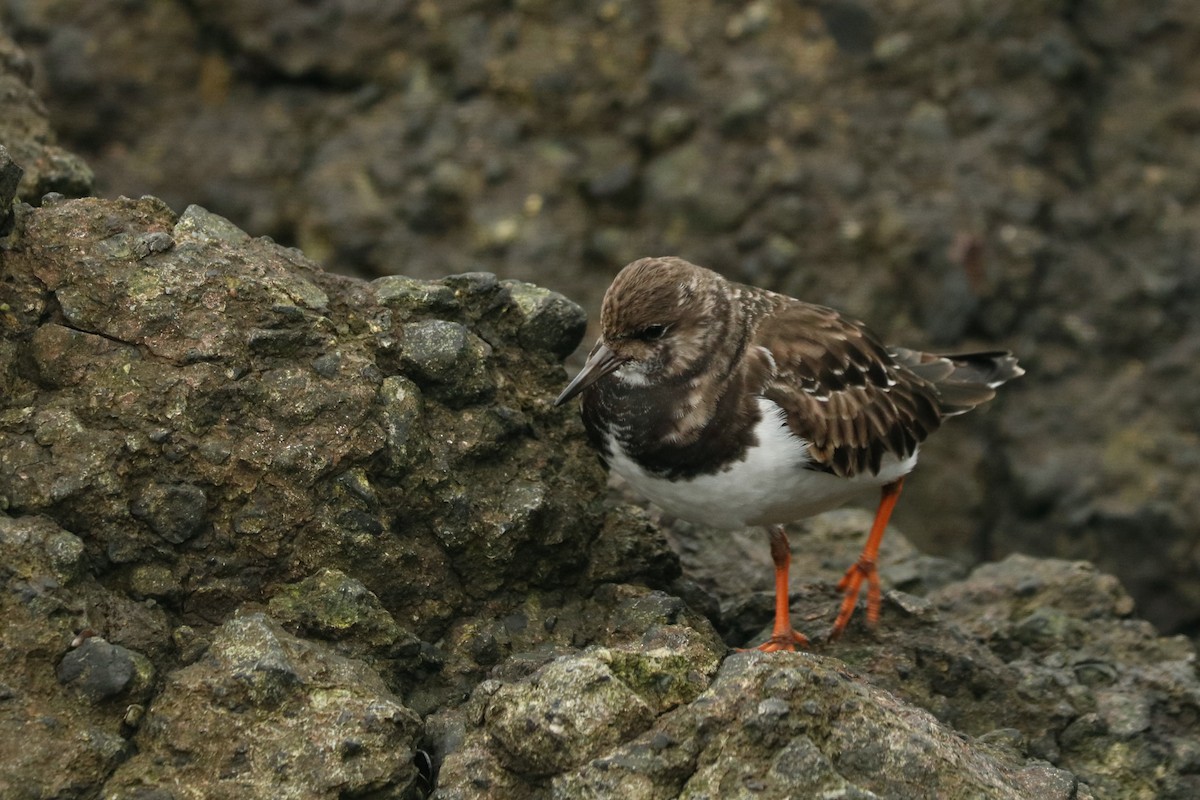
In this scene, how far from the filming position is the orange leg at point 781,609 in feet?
12.7

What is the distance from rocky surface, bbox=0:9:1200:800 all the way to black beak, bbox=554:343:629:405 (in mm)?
140

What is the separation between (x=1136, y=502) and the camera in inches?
225

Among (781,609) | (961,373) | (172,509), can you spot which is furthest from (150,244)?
(961,373)

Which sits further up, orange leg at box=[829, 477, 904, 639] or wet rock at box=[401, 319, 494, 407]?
wet rock at box=[401, 319, 494, 407]

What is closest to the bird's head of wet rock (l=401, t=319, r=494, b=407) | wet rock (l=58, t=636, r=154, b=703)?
wet rock (l=401, t=319, r=494, b=407)

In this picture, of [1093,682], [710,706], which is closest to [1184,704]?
[1093,682]

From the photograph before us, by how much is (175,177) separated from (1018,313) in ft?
11.6

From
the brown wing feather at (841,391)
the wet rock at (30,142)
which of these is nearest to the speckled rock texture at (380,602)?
the brown wing feather at (841,391)

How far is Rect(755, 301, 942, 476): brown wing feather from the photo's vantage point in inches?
155

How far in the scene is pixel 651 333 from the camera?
392 centimetres

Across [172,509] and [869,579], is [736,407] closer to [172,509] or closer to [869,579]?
[869,579]

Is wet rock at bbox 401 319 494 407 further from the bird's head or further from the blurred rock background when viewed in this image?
the blurred rock background

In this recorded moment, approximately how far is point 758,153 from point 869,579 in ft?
8.28

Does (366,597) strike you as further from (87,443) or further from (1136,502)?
(1136,502)
